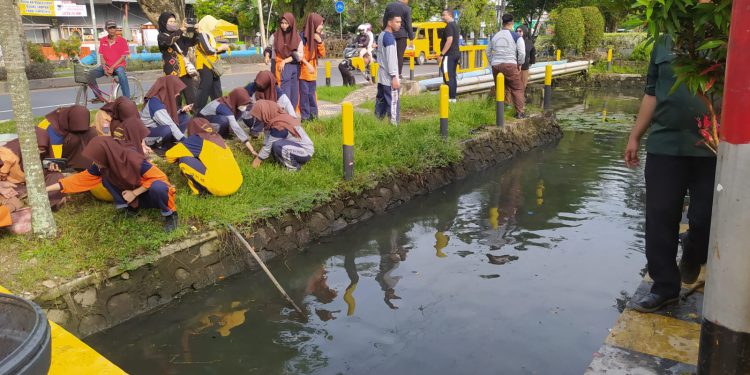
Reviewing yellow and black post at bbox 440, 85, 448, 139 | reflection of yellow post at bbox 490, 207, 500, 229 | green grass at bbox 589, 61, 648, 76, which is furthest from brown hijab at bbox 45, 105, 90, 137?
green grass at bbox 589, 61, 648, 76

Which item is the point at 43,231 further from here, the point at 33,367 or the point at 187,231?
the point at 33,367

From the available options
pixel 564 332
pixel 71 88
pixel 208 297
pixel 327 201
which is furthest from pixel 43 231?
pixel 71 88

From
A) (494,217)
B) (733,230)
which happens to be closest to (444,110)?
(494,217)

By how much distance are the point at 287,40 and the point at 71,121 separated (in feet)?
11.7

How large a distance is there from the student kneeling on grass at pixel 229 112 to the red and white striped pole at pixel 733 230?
570 centimetres

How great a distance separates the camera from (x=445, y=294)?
5242mm

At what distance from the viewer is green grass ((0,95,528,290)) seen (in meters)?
4.83

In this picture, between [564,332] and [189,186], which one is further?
[189,186]

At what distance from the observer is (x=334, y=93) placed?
13344 millimetres

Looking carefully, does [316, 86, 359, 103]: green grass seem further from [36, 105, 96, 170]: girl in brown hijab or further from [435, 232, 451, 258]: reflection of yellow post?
[36, 105, 96, 170]: girl in brown hijab

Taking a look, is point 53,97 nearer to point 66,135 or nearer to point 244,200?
point 66,135

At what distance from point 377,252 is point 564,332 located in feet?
7.80

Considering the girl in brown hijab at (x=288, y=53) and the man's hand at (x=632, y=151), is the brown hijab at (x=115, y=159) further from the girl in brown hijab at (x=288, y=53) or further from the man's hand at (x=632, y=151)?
the girl in brown hijab at (x=288, y=53)

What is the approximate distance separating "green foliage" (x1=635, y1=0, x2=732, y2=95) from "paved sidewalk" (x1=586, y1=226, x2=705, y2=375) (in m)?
1.40
